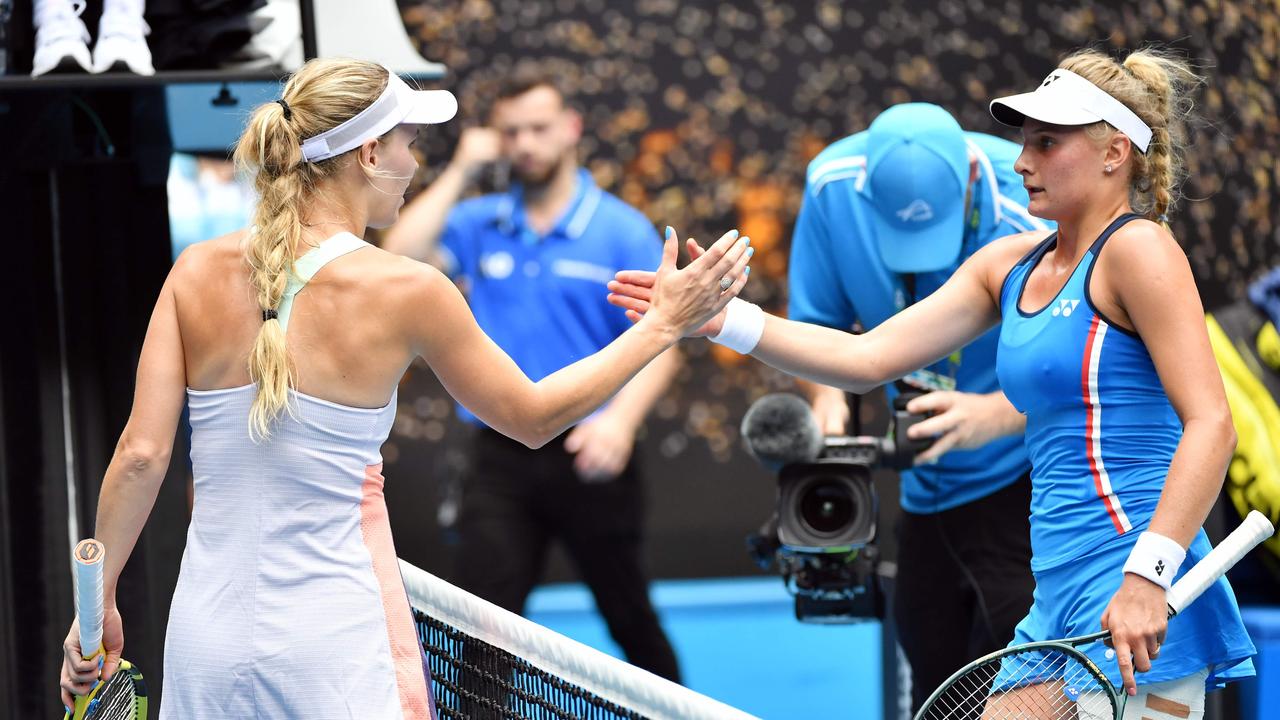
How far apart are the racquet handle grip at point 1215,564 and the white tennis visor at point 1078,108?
0.59 m

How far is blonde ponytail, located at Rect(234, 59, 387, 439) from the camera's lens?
1.94 meters

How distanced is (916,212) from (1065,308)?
99 centimetres

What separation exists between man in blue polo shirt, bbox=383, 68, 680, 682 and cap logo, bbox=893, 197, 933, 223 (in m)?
1.16

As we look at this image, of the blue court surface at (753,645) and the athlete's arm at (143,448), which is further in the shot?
the blue court surface at (753,645)

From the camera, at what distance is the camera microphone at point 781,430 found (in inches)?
125

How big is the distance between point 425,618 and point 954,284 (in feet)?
3.31

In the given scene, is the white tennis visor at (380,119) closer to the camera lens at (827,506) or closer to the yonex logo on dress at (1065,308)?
the yonex logo on dress at (1065,308)

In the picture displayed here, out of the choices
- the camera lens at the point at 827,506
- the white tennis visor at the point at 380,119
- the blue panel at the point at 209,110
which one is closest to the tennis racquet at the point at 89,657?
the white tennis visor at the point at 380,119

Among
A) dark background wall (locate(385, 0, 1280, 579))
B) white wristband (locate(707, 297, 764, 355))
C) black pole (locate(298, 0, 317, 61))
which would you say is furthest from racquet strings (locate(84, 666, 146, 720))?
dark background wall (locate(385, 0, 1280, 579))

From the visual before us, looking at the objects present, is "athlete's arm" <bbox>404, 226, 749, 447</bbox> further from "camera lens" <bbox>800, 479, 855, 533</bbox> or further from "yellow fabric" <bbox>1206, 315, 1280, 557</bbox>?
"yellow fabric" <bbox>1206, 315, 1280, 557</bbox>

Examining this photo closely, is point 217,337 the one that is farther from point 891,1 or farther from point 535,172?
point 891,1

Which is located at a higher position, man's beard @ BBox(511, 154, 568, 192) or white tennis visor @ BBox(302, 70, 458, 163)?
white tennis visor @ BBox(302, 70, 458, 163)

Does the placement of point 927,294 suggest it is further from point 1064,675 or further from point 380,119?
point 380,119

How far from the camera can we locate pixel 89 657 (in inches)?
82.9
